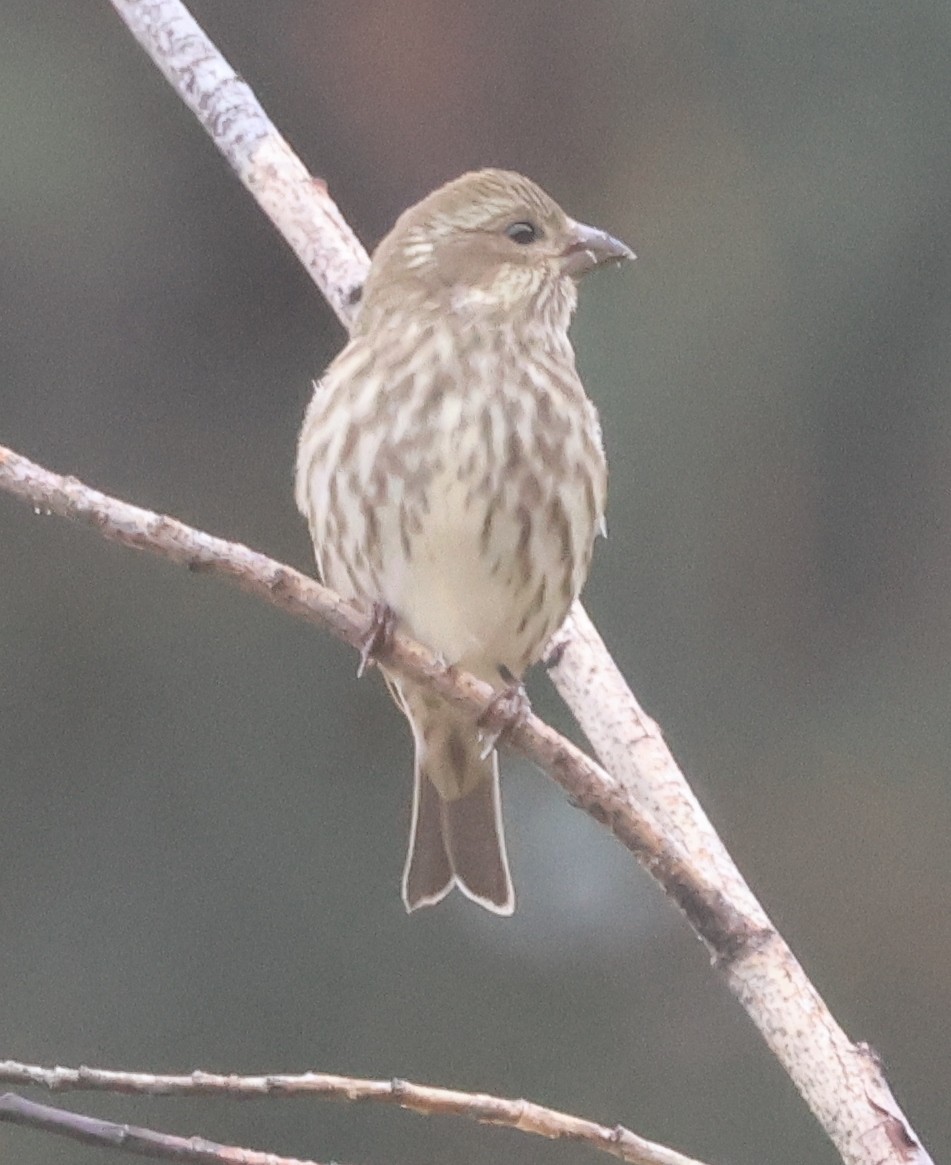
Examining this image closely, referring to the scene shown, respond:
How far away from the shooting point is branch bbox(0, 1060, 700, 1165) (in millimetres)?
1431

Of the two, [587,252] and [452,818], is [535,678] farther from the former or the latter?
[587,252]

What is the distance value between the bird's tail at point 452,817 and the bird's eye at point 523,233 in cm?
54

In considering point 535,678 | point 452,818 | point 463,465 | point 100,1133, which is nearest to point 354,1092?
point 100,1133

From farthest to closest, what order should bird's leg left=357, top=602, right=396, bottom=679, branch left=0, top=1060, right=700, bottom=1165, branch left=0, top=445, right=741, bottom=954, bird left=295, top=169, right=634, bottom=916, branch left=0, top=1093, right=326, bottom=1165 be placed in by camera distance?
1. bird left=295, top=169, right=634, bottom=916
2. bird's leg left=357, top=602, right=396, bottom=679
3. branch left=0, top=445, right=741, bottom=954
4. branch left=0, top=1060, right=700, bottom=1165
5. branch left=0, top=1093, right=326, bottom=1165

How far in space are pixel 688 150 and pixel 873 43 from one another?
330mm

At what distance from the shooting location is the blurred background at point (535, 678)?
9.61ft

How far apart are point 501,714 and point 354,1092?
0.49 m

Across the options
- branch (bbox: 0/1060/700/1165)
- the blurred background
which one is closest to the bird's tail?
the blurred background

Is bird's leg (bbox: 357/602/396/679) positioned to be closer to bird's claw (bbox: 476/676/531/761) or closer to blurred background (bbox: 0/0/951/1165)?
bird's claw (bbox: 476/676/531/761)

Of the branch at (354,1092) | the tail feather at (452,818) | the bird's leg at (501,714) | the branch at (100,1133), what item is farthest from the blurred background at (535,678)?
the branch at (100,1133)

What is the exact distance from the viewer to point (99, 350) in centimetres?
298

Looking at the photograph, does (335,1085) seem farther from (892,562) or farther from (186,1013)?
(892,562)

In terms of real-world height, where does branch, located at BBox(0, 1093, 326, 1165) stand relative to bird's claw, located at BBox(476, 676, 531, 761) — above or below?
below

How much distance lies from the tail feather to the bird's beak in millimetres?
529
